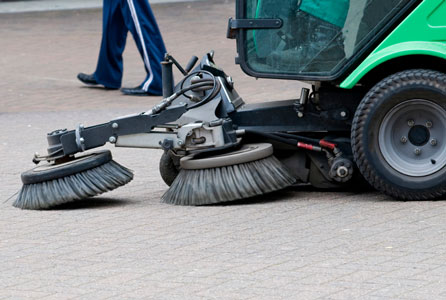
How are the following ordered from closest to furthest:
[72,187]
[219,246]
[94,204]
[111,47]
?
1. [219,246]
2. [72,187]
3. [94,204]
4. [111,47]

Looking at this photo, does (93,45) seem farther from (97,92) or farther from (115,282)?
(115,282)

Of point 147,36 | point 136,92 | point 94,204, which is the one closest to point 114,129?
point 94,204

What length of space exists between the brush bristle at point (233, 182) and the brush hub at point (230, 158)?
29 millimetres

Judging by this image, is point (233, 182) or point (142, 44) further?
point (142, 44)

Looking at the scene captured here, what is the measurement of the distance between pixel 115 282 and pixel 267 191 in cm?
153

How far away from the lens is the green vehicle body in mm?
5562

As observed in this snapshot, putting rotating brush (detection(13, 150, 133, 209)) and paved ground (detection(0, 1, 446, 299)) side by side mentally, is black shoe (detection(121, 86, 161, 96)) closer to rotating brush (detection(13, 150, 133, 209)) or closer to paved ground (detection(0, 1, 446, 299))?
paved ground (detection(0, 1, 446, 299))

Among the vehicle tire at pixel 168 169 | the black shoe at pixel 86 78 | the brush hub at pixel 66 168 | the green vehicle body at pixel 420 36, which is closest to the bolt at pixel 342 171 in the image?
the green vehicle body at pixel 420 36

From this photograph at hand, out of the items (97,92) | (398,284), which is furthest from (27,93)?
(398,284)

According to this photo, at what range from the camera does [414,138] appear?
573cm

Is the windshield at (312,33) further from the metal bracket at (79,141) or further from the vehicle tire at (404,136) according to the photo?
the metal bracket at (79,141)

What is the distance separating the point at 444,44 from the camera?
5.57 m

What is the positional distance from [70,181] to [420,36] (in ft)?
6.86

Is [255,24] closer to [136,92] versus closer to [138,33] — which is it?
[138,33]
